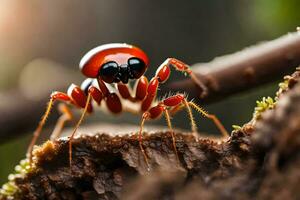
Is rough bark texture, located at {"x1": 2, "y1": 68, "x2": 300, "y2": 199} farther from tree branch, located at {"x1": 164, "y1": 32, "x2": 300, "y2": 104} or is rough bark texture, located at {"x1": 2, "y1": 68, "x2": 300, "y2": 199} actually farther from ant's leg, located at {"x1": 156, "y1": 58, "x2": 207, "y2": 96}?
tree branch, located at {"x1": 164, "y1": 32, "x2": 300, "y2": 104}

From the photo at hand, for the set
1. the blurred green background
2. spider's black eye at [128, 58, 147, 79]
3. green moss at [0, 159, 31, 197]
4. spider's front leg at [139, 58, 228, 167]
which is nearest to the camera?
green moss at [0, 159, 31, 197]

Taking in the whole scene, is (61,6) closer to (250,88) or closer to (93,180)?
(250,88)

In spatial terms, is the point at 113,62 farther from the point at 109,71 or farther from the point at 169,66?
the point at 169,66

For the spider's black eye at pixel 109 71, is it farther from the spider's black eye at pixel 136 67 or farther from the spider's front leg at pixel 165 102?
the spider's front leg at pixel 165 102

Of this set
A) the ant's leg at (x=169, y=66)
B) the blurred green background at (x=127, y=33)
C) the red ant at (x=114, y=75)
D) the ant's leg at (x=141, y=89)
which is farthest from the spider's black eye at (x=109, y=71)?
the blurred green background at (x=127, y=33)

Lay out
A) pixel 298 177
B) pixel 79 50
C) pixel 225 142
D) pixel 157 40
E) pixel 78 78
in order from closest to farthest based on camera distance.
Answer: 1. pixel 298 177
2. pixel 225 142
3. pixel 78 78
4. pixel 157 40
5. pixel 79 50

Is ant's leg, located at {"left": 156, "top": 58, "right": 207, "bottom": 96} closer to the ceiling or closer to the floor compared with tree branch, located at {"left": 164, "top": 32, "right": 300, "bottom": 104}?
closer to the ceiling

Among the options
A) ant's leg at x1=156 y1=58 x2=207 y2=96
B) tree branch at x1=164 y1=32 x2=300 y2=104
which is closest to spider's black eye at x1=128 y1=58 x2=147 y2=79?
ant's leg at x1=156 y1=58 x2=207 y2=96

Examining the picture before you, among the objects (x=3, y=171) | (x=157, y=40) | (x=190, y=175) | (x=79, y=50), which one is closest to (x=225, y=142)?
(x=190, y=175)
